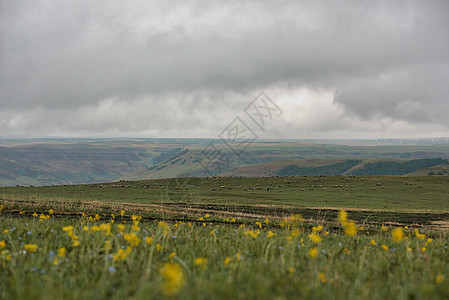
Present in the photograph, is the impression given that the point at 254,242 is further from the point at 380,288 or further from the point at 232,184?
the point at 232,184

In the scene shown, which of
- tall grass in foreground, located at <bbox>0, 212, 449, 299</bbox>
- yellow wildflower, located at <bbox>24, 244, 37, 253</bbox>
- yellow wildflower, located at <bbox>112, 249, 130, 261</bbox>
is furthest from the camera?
yellow wildflower, located at <bbox>24, 244, 37, 253</bbox>

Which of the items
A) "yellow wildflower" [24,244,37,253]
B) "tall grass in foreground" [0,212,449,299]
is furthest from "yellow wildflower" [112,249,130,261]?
"yellow wildflower" [24,244,37,253]

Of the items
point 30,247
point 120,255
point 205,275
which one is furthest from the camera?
point 30,247

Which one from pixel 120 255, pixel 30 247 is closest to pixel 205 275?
pixel 120 255

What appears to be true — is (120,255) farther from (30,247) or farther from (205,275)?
(30,247)

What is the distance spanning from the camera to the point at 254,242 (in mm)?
8148

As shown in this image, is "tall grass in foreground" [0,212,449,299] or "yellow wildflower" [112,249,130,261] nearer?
"tall grass in foreground" [0,212,449,299]

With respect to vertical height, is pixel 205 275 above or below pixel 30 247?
below

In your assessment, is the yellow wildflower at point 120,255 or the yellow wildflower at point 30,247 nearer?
the yellow wildflower at point 120,255

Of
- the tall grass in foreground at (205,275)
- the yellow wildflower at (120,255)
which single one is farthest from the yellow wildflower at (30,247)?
the yellow wildflower at (120,255)

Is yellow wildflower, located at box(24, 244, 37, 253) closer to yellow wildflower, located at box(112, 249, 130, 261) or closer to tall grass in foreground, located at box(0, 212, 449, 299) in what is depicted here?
tall grass in foreground, located at box(0, 212, 449, 299)

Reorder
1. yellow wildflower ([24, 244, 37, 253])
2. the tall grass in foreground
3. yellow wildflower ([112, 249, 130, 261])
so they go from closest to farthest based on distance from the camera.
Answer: the tall grass in foreground
yellow wildflower ([112, 249, 130, 261])
yellow wildflower ([24, 244, 37, 253])

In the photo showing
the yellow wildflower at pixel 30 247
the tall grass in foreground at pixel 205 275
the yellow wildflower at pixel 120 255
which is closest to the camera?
the tall grass in foreground at pixel 205 275

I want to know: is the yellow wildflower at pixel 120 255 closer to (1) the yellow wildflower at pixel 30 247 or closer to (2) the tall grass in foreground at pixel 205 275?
(2) the tall grass in foreground at pixel 205 275
